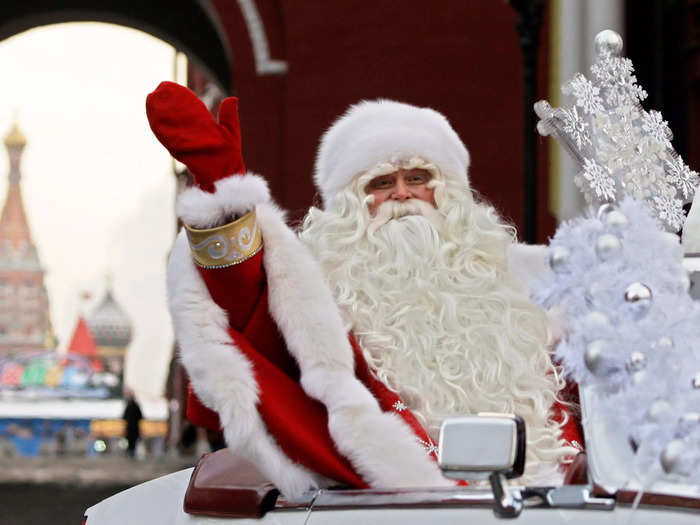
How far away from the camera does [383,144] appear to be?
14.2 ft

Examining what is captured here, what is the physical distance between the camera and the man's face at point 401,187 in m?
4.34

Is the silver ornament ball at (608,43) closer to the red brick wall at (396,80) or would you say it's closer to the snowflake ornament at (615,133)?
the snowflake ornament at (615,133)

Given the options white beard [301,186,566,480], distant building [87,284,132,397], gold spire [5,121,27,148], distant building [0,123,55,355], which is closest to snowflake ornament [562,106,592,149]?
white beard [301,186,566,480]

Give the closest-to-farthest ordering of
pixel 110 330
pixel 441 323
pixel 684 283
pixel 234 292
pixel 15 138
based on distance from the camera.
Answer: pixel 684 283 < pixel 234 292 < pixel 441 323 < pixel 110 330 < pixel 15 138

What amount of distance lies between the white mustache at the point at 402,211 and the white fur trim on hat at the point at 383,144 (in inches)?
→ 5.2

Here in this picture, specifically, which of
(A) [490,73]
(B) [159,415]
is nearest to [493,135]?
(A) [490,73]

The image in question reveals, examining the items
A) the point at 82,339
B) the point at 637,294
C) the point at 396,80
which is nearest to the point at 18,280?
the point at 82,339

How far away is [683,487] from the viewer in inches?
94.8

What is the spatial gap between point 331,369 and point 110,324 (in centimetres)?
6353

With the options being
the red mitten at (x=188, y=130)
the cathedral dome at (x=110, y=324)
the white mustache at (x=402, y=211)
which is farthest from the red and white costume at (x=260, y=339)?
the cathedral dome at (x=110, y=324)

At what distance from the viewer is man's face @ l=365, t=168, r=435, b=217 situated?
4.34 meters

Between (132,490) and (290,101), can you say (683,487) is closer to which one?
(132,490)

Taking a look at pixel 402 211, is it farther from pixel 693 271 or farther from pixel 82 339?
pixel 82 339

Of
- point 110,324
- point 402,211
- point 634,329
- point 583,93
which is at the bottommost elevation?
point 110,324
